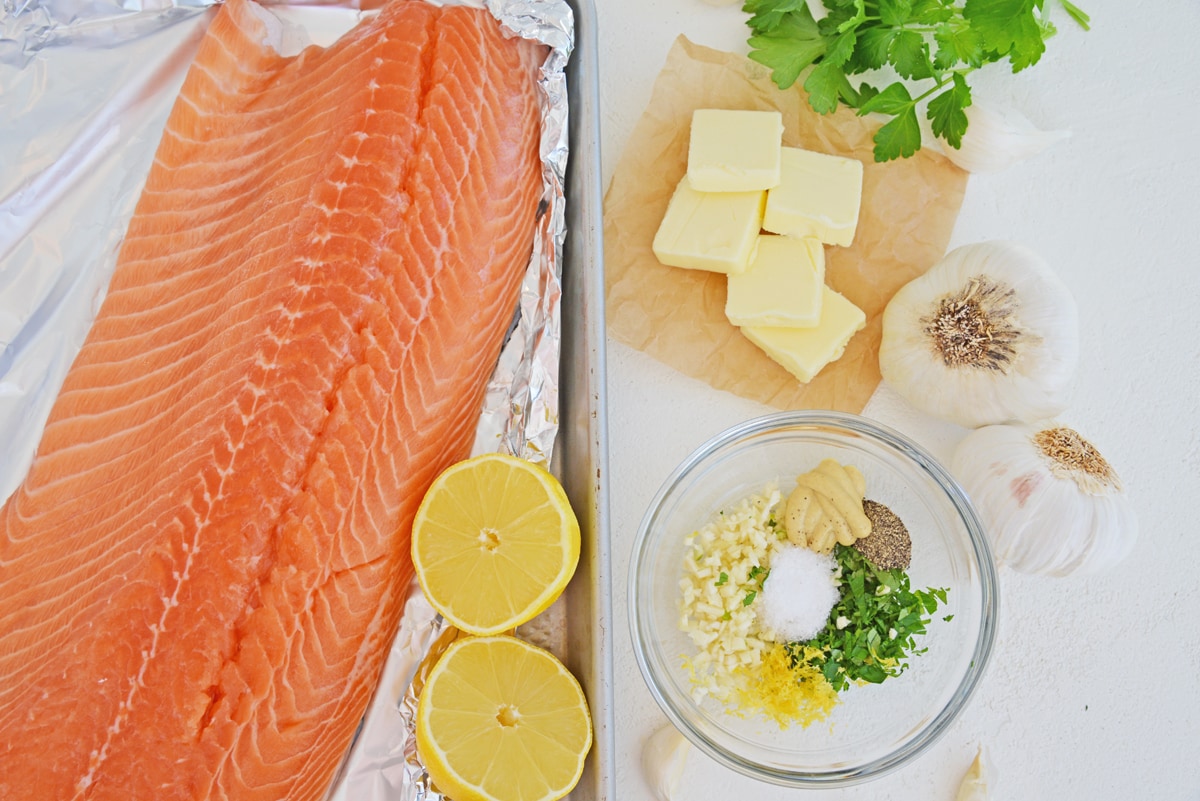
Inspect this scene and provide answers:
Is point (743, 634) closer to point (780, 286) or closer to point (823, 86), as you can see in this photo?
point (780, 286)

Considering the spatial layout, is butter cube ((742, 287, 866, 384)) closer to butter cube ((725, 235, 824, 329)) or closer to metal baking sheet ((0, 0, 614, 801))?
butter cube ((725, 235, 824, 329))

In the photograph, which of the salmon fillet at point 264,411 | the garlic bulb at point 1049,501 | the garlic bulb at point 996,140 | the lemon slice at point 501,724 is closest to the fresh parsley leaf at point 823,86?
the garlic bulb at point 996,140

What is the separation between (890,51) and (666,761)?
1.66m

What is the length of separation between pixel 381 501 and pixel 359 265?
475 millimetres

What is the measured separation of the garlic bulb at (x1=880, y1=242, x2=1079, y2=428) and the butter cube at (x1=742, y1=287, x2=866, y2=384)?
0.11 metres

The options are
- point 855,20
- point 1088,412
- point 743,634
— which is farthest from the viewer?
point 1088,412

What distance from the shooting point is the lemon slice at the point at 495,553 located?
173 cm

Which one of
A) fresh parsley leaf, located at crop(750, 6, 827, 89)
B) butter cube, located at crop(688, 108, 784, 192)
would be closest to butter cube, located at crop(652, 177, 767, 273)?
butter cube, located at crop(688, 108, 784, 192)

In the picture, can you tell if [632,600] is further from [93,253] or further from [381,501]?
[93,253]

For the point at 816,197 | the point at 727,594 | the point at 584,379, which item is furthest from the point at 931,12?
the point at 727,594

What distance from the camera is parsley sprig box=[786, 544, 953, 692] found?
176 cm

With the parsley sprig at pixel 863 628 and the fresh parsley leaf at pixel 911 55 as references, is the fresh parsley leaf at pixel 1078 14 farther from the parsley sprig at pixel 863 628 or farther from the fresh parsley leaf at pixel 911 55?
Answer: the parsley sprig at pixel 863 628

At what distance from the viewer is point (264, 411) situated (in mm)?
1658

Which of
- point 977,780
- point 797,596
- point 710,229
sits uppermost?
point 710,229
